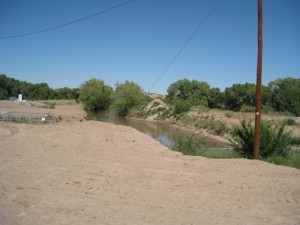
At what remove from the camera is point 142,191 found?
8.74m

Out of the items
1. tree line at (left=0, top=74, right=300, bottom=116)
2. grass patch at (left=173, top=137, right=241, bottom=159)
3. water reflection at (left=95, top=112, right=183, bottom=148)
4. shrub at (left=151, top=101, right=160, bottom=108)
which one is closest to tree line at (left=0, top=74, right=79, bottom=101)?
tree line at (left=0, top=74, right=300, bottom=116)

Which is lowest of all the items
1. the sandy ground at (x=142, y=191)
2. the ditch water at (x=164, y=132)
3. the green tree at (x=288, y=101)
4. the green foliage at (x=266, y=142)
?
the ditch water at (x=164, y=132)

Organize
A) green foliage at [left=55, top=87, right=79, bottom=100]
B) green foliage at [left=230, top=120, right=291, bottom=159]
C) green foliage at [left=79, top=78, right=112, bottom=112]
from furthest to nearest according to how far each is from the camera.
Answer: green foliage at [left=55, top=87, right=79, bottom=100] < green foliage at [left=79, top=78, right=112, bottom=112] < green foliage at [left=230, top=120, right=291, bottom=159]

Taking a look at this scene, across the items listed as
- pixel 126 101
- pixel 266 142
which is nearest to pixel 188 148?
pixel 266 142

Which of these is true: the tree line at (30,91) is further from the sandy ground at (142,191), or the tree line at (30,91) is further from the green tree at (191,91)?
the sandy ground at (142,191)

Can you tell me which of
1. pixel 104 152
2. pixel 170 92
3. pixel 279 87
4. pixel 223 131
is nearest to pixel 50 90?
pixel 170 92

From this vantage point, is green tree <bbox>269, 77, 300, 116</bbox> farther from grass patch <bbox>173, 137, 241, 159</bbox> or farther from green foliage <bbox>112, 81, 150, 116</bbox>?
grass patch <bbox>173, 137, 241, 159</bbox>

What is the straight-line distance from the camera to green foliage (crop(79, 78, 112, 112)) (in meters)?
91.2

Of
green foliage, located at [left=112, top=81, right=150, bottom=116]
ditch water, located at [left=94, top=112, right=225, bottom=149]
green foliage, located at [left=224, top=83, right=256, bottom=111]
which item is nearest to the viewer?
ditch water, located at [left=94, top=112, right=225, bottom=149]

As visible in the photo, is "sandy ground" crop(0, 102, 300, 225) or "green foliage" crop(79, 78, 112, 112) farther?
"green foliage" crop(79, 78, 112, 112)

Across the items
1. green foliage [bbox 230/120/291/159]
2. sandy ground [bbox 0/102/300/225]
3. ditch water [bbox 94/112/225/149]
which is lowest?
ditch water [bbox 94/112/225/149]

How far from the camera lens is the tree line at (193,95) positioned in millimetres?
63794

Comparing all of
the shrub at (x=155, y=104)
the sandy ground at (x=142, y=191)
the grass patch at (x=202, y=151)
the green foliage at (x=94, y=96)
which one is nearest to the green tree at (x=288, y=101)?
the shrub at (x=155, y=104)

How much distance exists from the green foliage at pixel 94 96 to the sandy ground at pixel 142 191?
76.4 metres
